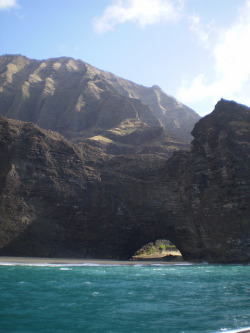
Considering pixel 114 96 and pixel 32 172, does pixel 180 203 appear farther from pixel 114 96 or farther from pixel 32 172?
pixel 114 96

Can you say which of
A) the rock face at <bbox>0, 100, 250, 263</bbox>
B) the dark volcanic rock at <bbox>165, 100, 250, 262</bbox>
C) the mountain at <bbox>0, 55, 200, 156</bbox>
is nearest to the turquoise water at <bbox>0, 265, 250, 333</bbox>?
the dark volcanic rock at <bbox>165, 100, 250, 262</bbox>

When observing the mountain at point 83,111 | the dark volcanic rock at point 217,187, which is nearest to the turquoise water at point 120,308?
the dark volcanic rock at point 217,187

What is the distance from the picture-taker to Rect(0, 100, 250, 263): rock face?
51.2 meters

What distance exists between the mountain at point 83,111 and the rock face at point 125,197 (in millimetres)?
44643

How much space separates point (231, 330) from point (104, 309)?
19.8 ft

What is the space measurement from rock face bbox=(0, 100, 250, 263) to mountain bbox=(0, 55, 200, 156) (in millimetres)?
44643

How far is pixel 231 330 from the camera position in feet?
36.1

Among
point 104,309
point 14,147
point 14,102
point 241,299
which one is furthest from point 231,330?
point 14,102

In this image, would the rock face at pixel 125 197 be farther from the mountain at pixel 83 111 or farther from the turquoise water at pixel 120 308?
the mountain at pixel 83 111

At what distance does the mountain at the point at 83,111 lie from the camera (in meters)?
115

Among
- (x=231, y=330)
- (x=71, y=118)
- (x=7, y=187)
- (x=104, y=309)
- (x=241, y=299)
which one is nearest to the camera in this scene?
(x=231, y=330)

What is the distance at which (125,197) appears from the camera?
59.5 meters

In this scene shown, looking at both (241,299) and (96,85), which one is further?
(96,85)

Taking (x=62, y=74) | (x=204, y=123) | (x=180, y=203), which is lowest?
(x=180, y=203)
